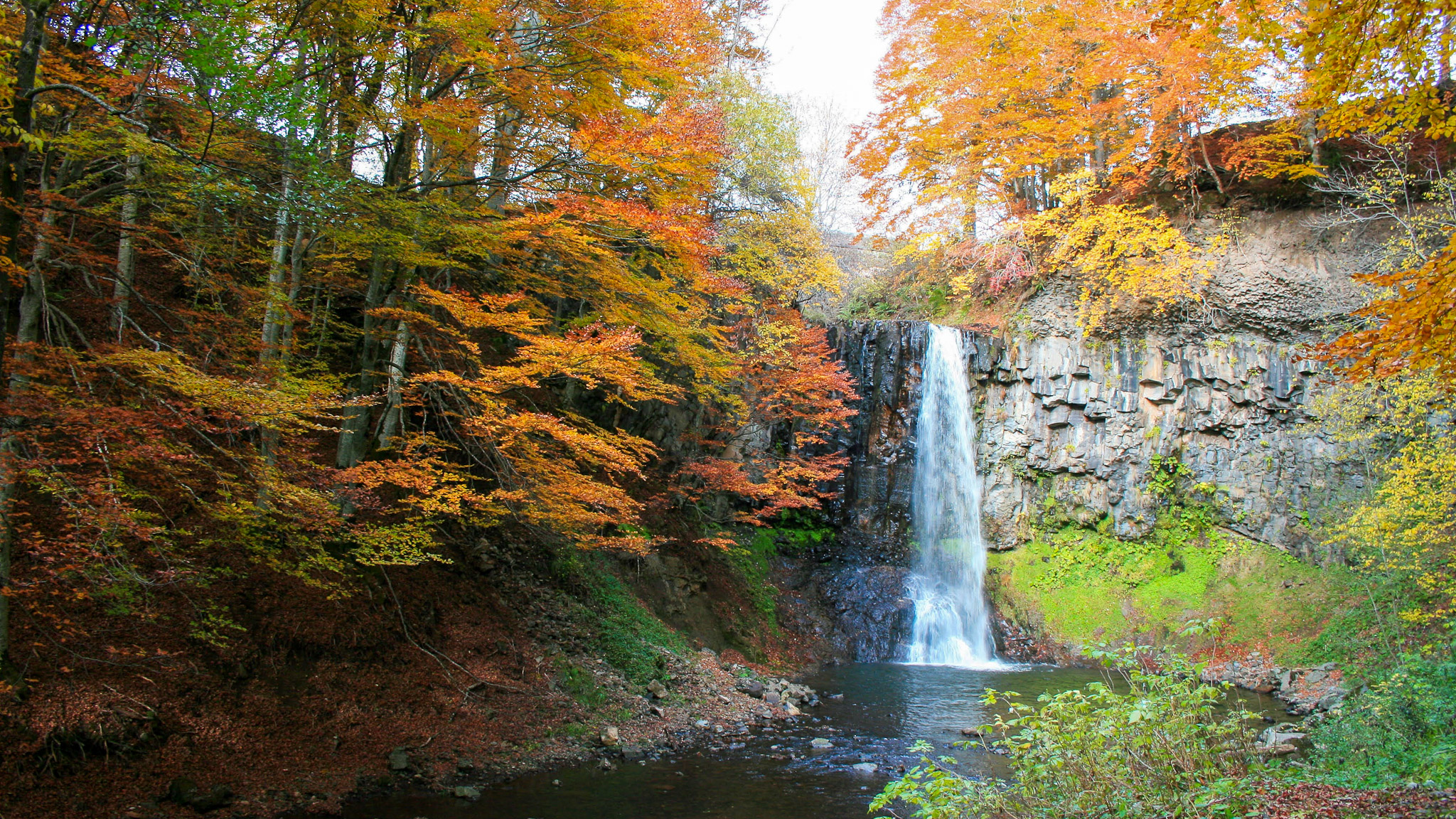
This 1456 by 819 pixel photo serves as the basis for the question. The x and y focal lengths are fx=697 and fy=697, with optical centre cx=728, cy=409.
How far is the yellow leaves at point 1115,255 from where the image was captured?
15.6 m

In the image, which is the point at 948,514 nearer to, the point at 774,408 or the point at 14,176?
the point at 774,408

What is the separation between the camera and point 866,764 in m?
7.81

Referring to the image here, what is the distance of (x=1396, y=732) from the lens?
19.6 feet

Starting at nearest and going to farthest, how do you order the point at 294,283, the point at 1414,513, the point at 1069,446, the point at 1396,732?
the point at 1396,732
the point at 294,283
the point at 1414,513
the point at 1069,446

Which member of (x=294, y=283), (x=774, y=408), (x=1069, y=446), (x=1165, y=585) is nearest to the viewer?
(x=294, y=283)

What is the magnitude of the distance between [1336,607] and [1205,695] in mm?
12408

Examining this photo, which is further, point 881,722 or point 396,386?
point 881,722

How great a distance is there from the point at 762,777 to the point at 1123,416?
45.4ft

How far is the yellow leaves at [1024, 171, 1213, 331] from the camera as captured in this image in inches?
613

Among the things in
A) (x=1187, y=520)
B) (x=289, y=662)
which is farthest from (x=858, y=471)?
(x=289, y=662)

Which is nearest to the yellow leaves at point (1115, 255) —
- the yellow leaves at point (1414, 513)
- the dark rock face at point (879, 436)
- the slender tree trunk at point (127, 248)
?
the dark rock face at point (879, 436)

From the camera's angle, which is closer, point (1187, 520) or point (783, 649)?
point (783, 649)

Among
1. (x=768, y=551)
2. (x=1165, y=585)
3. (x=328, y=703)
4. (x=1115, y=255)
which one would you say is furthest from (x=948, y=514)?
(x=328, y=703)

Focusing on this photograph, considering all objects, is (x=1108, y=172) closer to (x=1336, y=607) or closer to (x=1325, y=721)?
(x=1336, y=607)
